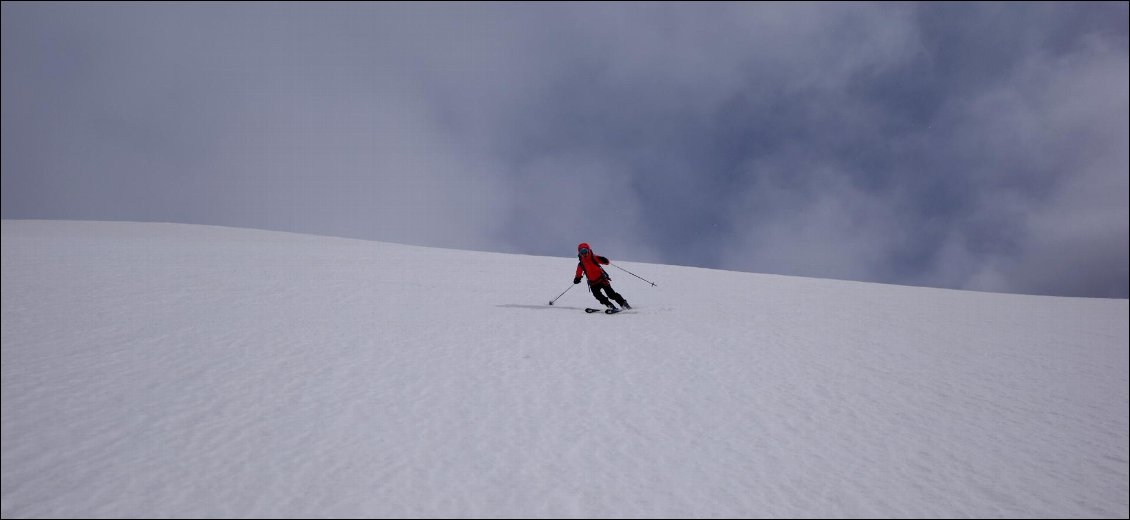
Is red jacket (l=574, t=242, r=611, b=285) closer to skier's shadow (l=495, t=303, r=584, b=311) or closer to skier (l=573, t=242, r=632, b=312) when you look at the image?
skier (l=573, t=242, r=632, b=312)

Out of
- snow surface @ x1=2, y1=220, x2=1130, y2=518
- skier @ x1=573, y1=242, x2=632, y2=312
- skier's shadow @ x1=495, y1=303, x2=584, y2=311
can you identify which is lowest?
snow surface @ x1=2, y1=220, x2=1130, y2=518

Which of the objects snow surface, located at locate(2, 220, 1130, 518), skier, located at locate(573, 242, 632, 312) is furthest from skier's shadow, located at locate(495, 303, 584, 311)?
skier, located at locate(573, 242, 632, 312)

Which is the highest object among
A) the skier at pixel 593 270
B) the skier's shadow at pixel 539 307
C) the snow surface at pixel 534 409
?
the skier at pixel 593 270

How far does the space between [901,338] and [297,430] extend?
39.7 ft

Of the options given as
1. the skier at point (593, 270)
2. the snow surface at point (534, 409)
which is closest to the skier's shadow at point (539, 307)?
the snow surface at point (534, 409)

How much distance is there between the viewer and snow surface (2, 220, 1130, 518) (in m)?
4.77

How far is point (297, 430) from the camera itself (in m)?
5.91

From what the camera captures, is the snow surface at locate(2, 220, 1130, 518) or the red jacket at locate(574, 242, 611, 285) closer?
the snow surface at locate(2, 220, 1130, 518)

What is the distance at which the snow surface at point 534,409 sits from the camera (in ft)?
15.7

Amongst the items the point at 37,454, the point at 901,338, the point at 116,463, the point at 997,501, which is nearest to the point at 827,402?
the point at 997,501

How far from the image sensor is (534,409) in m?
6.73

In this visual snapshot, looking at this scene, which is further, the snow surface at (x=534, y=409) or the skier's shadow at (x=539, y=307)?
the skier's shadow at (x=539, y=307)

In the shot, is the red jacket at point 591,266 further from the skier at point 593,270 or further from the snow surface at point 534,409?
the snow surface at point 534,409

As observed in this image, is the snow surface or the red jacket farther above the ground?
the red jacket
